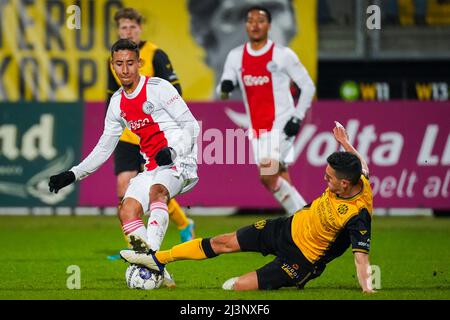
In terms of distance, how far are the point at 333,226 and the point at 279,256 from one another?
1.58ft

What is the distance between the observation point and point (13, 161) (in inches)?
644

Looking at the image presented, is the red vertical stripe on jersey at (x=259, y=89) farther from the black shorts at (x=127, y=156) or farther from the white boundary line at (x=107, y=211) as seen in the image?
the white boundary line at (x=107, y=211)

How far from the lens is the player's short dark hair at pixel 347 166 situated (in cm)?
821

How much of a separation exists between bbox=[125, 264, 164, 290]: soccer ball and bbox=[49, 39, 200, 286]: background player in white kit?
225mm

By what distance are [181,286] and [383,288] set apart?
1.48 meters

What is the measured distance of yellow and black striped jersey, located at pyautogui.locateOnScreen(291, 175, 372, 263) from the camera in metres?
8.26

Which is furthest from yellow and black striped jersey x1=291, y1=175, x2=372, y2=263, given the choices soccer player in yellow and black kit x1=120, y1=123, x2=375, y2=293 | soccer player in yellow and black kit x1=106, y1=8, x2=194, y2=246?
soccer player in yellow and black kit x1=106, y1=8, x2=194, y2=246

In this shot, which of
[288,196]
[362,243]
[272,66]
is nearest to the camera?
[362,243]

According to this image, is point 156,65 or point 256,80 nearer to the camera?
point 156,65

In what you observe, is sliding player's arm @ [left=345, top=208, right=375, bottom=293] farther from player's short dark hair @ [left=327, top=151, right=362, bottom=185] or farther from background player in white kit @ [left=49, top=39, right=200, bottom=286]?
background player in white kit @ [left=49, top=39, right=200, bottom=286]

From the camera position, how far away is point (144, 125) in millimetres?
9352

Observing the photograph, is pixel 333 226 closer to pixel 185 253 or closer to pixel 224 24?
pixel 185 253

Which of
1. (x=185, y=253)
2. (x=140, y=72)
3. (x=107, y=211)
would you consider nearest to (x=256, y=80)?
(x=140, y=72)

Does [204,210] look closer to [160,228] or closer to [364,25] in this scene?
[364,25]
